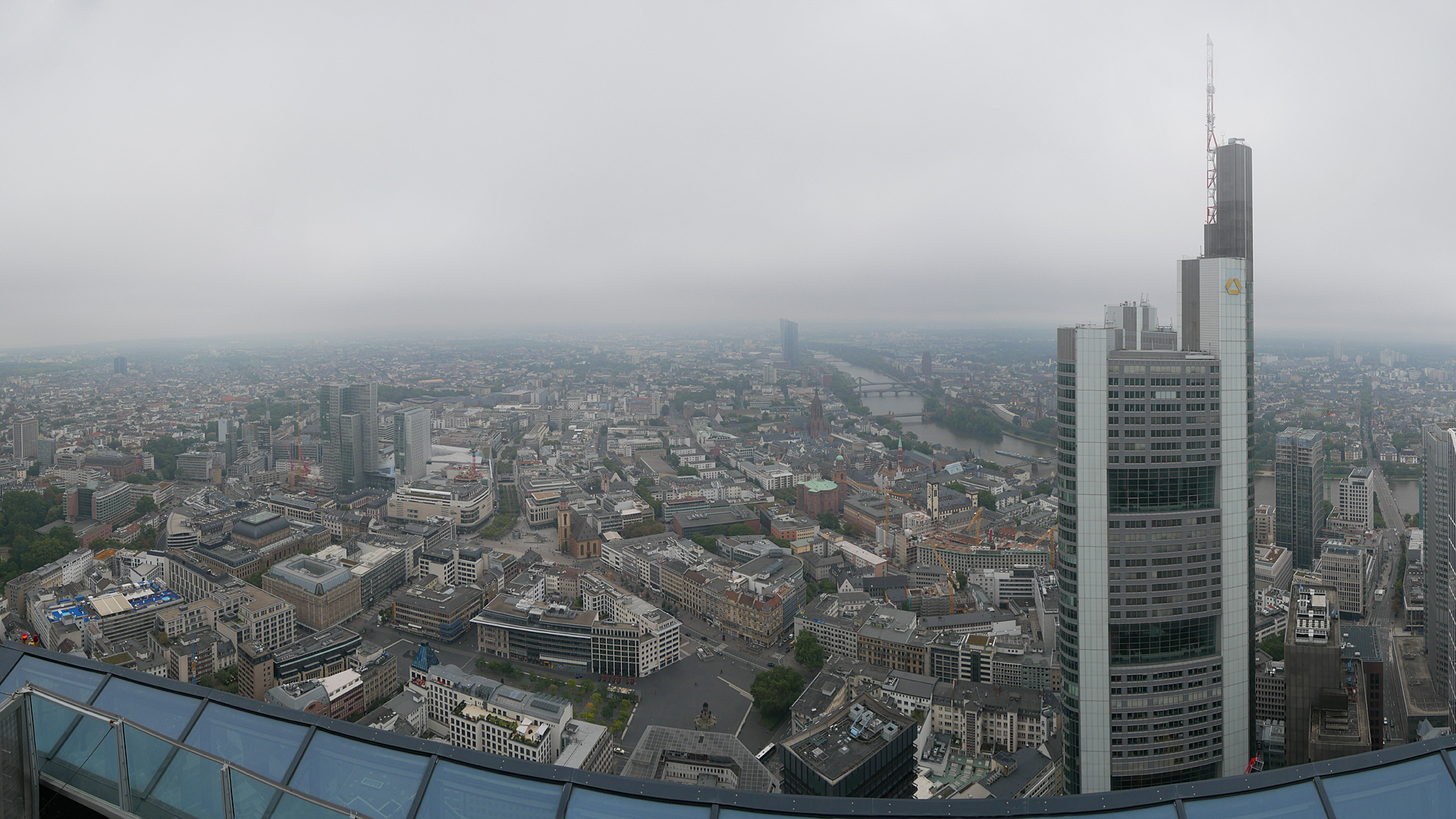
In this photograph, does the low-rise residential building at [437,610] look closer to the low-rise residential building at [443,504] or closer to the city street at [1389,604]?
the low-rise residential building at [443,504]

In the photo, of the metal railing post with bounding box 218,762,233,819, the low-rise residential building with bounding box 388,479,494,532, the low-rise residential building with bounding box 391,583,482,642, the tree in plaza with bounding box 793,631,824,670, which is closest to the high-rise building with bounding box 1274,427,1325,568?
the tree in plaza with bounding box 793,631,824,670

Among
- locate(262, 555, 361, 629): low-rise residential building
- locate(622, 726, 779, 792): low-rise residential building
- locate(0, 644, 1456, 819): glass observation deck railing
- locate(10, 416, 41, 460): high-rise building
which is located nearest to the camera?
locate(0, 644, 1456, 819): glass observation deck railing

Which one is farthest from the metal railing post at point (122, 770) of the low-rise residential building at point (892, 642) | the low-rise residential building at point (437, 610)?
the low-rise residential building at point (437, 610)

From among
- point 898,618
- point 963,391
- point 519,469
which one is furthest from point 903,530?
point 963,391

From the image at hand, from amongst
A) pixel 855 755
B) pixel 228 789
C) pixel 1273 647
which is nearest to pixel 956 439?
pixel 1273 647

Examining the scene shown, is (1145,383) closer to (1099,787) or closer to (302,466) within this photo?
(1099,787)

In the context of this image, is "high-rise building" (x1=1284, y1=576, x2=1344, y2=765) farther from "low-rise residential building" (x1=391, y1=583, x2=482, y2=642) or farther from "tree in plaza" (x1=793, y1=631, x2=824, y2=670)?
"low-rise residential building" (x1=391, y1=583, x2=482, y2=642)

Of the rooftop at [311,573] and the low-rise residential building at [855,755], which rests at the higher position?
the rooftop at [311,573]
